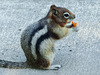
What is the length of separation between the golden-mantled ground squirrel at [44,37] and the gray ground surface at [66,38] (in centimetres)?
18

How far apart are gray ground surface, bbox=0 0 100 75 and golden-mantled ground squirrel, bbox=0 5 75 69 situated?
0.18m

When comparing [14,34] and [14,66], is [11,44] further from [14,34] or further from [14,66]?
[14,66]

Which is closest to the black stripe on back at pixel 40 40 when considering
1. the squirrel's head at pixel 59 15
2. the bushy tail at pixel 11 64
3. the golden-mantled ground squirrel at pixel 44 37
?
the golden-mantled ground squirrel at pixel 44 37

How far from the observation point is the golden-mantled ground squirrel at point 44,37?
355cm

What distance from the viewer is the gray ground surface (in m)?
3.83

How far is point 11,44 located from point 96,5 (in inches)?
86.9

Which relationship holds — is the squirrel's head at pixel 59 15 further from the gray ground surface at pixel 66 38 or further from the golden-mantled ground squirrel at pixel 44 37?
the gray ground surface at pixel 66 38

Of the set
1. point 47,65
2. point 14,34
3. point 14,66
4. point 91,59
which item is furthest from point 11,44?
point 91,59

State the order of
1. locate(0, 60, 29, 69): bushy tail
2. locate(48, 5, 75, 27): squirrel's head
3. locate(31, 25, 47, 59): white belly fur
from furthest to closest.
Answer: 1. locate(0, 60, 29, 69): bushy tail
2. locate(48, 5, 75, 27): squirrel's head
3. locate(31, 25, 47, 59): white belly fur

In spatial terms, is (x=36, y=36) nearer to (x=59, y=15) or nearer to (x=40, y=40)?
(x=40, y=40)

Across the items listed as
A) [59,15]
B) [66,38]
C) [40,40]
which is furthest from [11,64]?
[66,38]

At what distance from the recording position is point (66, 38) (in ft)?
15.0

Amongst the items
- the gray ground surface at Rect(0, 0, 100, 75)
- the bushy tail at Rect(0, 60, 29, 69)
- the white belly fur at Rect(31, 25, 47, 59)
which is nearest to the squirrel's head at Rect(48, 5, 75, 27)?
the white belly fur at Rect(31, 25, 47, 59)

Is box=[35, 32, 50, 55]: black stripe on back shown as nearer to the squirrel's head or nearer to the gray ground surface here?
the squirrel's head
